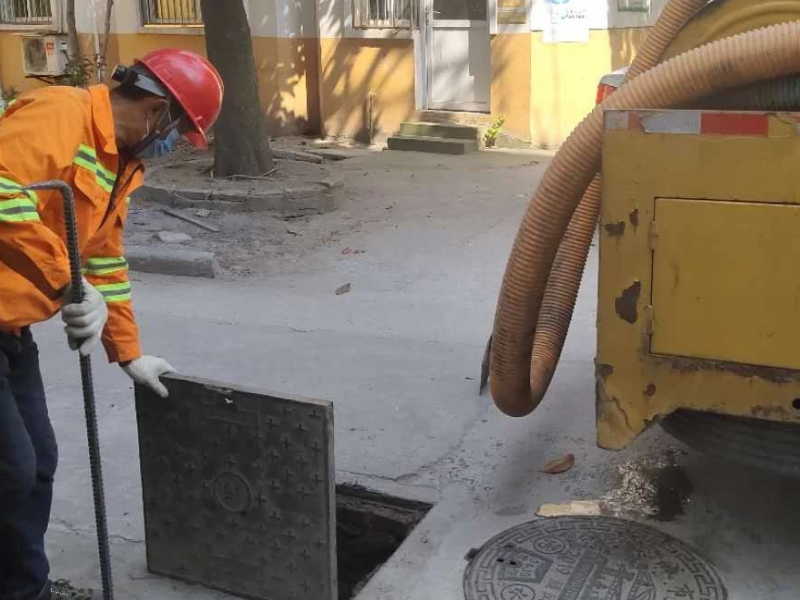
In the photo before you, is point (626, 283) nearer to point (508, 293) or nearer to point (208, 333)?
point (508, 293)

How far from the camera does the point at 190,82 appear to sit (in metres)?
3.00

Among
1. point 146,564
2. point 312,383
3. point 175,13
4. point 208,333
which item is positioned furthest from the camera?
point 175,13

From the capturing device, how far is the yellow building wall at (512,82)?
1152 cm

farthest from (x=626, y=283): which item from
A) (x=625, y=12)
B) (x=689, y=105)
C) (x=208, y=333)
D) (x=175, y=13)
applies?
(x=175, y=13)

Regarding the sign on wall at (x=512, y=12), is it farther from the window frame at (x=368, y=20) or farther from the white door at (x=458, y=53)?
the window frame at (x=368, y=20)

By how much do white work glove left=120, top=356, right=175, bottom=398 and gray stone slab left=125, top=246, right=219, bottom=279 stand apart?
3.95 metres

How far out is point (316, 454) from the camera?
2.98 metres

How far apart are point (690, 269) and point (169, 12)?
12476 mm

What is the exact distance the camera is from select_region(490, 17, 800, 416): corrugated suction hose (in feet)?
9.64

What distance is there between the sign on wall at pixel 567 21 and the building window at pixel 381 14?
6.20ft

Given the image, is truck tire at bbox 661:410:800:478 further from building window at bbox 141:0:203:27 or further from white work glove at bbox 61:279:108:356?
building window at bbox 141:0:203:27

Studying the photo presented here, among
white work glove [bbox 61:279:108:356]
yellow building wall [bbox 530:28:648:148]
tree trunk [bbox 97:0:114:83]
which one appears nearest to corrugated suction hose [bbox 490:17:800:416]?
white work glove [bbox 61:279:108:356]

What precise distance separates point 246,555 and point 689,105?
1.96 metres

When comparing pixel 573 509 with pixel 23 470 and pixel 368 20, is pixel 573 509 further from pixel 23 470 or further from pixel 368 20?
pixel 368 20
